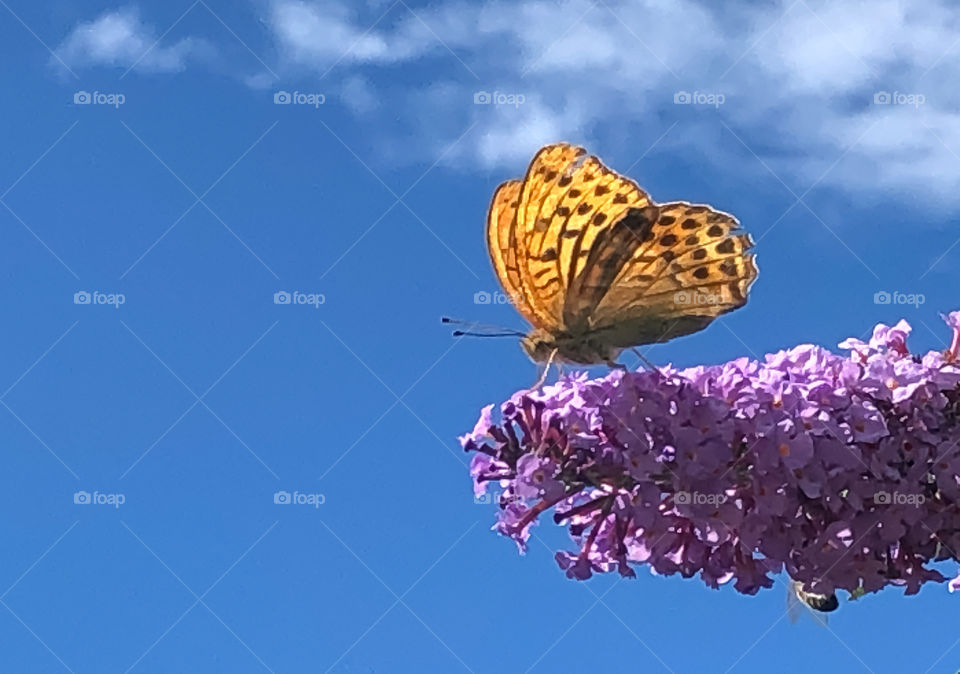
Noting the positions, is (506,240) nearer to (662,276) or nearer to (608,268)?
(608,268)

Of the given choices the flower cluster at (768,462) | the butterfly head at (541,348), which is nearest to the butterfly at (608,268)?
the butterfly head at (541,348)

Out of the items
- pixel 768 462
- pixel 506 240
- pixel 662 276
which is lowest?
pixel 768 462

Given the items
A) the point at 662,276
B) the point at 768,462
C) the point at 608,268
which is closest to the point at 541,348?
the point at 608,268

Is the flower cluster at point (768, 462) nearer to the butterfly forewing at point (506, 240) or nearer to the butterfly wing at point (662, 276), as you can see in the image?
the butterfly wing at point (662, 276)

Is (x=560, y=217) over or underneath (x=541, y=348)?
over

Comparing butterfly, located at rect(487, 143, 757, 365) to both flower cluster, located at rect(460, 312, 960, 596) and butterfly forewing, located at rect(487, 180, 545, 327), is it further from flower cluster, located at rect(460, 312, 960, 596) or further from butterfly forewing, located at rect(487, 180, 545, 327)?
flower cluster, located at rect(460, 312, 960, 596)
